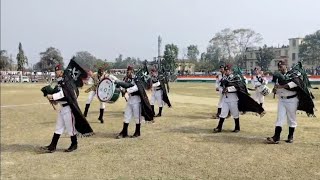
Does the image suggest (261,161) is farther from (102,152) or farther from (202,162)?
(102,152)

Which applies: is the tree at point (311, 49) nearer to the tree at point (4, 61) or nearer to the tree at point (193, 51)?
the tree at point (193, 51)

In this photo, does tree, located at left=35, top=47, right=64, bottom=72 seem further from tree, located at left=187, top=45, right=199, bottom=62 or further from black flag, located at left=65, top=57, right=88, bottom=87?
black flag, located at left=65, top=57, right=88, bottom=87

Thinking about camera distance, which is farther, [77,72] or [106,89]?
[106,89]

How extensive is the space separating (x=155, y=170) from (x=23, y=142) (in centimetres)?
448

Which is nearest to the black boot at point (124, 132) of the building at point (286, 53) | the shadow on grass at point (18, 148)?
the shadow on grass at point (18, 148)

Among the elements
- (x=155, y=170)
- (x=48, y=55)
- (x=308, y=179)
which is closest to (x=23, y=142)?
(x=155, y=170)

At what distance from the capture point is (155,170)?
727cm

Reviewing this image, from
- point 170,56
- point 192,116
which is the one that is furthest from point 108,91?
point 170,56

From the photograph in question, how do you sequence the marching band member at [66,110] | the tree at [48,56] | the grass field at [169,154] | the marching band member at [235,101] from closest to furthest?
the grass field at [169,154] → the marching band member at [66,110] → the marching band member at [235,101] → the tree at [48,56]

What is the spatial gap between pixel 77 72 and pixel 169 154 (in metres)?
3.07

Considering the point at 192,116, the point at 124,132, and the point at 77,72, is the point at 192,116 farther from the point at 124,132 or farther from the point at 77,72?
the point at 77,72

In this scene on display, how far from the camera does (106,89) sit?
10266 millimetres

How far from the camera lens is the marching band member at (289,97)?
9.14 metres

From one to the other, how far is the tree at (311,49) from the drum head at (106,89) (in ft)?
234
